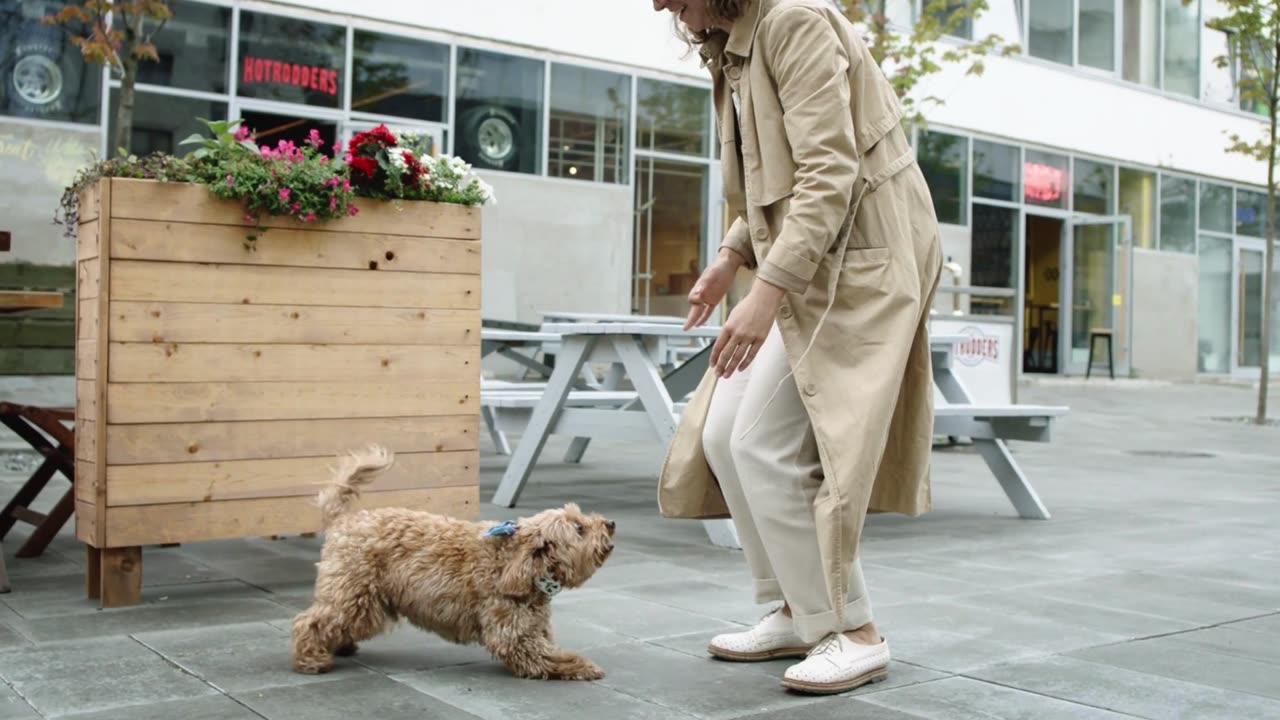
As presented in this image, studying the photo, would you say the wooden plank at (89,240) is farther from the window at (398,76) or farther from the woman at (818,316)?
the window at (398,76)

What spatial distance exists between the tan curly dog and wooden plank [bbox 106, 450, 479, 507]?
20.1 inches

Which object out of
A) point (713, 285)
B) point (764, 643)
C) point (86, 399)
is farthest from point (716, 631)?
point (86, 399)

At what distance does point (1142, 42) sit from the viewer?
22.0m

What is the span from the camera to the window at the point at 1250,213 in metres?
23.7

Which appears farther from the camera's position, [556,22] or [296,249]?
[556,22]

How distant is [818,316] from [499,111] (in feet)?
38.3

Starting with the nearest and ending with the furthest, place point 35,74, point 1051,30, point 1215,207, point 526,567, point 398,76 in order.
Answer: point 526,567, point 35,74, point 398,76, point 1051,30, point 1215,207

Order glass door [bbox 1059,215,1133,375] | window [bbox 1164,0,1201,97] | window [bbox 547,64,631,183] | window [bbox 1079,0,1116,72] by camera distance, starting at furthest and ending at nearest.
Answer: window [bbox 1164,0,1201,97] → glass door [bbox 1059,215,1133,375] → window [bbox 1079,0,1116,72] → window [bbox 547,64,631,183]

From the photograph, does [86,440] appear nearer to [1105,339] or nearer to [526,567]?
[526,567]

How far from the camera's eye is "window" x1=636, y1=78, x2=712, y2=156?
50.2ft

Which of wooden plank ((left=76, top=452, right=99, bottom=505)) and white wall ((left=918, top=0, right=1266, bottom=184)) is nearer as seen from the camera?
wooden plank ((left=76, top=452, right=99, bottom=505))

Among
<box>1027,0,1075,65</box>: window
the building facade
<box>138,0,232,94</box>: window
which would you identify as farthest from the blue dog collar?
<box>1027,0,1075,65</box>: window

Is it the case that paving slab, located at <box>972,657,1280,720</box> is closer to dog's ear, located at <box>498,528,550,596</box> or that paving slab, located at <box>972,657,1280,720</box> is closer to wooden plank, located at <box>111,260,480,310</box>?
dog's ear, located at <box>498,528,550,596</box>

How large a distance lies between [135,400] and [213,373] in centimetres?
24
